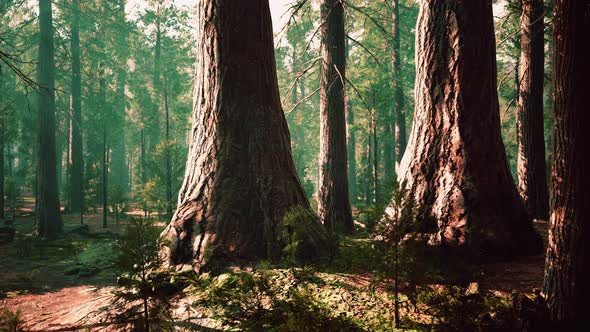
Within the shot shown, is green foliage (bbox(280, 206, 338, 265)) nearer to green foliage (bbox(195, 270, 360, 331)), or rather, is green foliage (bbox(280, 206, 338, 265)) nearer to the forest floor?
the forest floor

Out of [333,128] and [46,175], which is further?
[46,175]

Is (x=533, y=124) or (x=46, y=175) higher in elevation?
(x=533, y=124)

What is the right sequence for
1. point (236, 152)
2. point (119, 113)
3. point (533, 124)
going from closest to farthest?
1. point (236, 152)
2. point (533, 124)
3. point (119, 113)

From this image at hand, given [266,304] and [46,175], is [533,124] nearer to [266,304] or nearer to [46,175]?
[266,304]

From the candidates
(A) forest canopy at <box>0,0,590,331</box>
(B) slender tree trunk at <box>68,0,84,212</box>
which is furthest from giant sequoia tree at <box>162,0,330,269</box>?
(B) slender tree trunk at <box>68,0,84,212</box>

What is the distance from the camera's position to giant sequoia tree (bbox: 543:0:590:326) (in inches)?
130

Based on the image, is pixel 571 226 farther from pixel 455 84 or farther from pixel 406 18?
pixel 406 18

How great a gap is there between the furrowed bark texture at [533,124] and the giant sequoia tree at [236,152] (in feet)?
21.5

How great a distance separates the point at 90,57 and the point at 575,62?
127 feet

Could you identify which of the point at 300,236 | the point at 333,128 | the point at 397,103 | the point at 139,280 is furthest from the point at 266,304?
the point at 397,103

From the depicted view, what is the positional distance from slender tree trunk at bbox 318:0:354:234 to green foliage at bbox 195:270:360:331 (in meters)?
5.00

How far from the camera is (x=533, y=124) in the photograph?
32.1ft

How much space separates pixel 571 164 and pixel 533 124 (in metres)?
7.42

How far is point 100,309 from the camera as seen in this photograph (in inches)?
200
